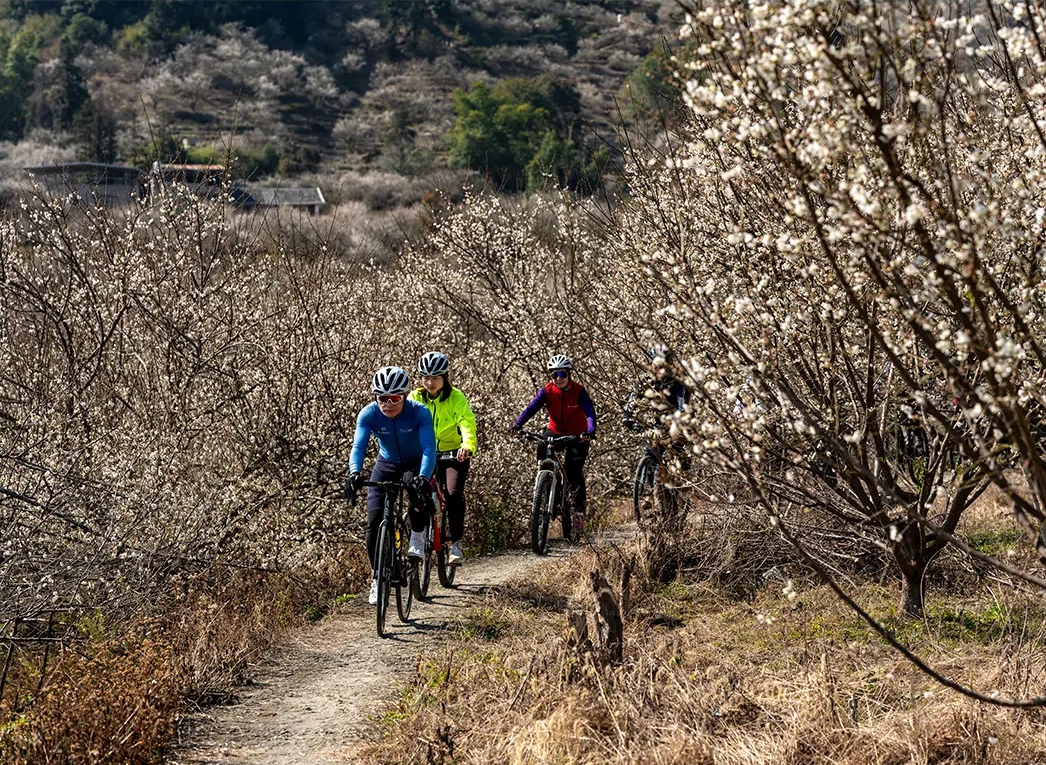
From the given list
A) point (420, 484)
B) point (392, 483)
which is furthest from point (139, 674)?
point (420, 484)

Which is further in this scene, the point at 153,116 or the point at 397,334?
the point at 153,116

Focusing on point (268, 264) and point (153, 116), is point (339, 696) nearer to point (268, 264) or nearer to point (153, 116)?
point (268, 264)

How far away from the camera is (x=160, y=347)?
12.2 metres

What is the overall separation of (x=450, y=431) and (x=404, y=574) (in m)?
1.59

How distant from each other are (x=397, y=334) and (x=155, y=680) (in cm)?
847

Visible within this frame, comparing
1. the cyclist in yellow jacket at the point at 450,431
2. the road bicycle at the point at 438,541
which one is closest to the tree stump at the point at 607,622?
the road bicycle at the point at 438,541

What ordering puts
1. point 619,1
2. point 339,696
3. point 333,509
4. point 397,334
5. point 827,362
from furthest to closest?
point 619,1
point 397,334
point 333,509
point 339,696
point 827,362

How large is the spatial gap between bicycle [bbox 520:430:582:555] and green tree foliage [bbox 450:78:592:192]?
112ft

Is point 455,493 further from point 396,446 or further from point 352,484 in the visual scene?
point 352,484

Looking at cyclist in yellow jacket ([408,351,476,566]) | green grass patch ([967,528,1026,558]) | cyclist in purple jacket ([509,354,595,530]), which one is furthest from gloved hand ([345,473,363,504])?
green grass patch ([967,528,1026,558])

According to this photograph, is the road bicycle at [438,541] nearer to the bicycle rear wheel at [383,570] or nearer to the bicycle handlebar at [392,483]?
the bicycle handlebar at [392,483]

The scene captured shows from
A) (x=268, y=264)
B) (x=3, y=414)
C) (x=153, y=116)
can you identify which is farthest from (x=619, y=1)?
(x=3, y=414)

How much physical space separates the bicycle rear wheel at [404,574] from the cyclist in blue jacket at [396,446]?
0.09 meters

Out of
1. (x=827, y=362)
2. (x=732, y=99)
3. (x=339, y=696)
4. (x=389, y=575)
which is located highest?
(x=732, y=99)
